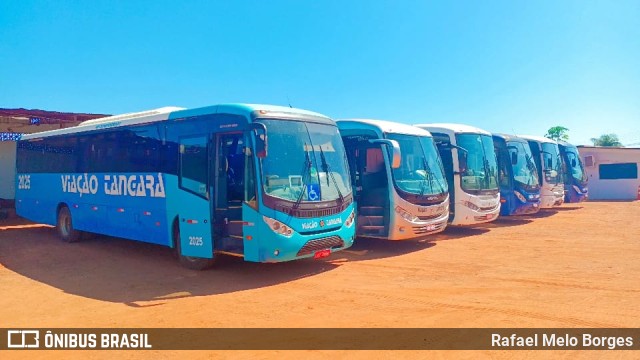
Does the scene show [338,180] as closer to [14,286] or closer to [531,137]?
[14,286]

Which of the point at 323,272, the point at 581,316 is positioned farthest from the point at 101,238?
the point at 581,316

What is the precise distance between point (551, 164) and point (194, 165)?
1562cm

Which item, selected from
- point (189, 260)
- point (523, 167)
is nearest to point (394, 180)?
point (189, 260)

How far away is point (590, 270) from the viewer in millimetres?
8586

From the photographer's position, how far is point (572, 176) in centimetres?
2156

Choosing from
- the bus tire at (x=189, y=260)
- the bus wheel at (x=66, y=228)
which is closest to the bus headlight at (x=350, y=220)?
the bus tire at (x=189, y=260)

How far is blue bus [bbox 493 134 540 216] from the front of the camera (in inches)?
627

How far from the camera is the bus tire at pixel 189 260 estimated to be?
351 inches

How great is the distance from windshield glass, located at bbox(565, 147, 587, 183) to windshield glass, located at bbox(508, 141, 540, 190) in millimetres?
5819

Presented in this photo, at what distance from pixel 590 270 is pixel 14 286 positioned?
10.6 metres

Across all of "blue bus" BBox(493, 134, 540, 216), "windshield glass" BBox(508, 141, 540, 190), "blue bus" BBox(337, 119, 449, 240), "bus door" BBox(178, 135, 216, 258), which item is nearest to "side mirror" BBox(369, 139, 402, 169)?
"blue bus" BBox(337, 119, 449, 240)

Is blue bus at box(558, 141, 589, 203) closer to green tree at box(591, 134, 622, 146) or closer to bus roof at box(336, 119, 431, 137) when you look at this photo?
bus roof at box(336, 119, 431, 137)

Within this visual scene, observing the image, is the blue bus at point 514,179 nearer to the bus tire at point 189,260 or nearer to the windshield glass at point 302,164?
the windshield glass at point 302,164
